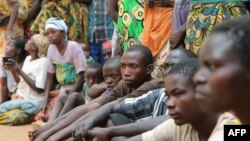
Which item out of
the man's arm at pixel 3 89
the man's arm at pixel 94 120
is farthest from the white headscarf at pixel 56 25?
the man's arm at pixel 94 120

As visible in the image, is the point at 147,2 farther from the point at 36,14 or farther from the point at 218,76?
the point at 36,14

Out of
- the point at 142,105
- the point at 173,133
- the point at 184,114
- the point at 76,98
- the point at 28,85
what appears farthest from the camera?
the point at 28,85

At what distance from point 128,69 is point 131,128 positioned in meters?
0.65

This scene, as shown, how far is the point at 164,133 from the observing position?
2.13 m

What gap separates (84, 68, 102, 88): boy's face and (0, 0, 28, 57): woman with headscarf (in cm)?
199

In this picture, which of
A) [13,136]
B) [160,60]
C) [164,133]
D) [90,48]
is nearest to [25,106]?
[13,136]

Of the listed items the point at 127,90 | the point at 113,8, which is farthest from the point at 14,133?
the point at 127,90

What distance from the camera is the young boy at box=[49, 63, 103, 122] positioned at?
3920 millimetres

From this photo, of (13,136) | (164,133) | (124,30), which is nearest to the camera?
(164,133)

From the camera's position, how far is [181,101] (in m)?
2.04

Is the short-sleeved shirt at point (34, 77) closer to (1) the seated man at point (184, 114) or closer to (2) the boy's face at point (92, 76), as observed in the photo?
(2) the boy's face at point (92, 76)

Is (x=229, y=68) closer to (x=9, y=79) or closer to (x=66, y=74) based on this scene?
(x=66, y=74)

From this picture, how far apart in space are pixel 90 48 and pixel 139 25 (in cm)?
175

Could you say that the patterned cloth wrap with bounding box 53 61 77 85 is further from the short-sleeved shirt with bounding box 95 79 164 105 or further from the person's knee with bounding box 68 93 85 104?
the short-sleeved shirt with bounding box 95 79 164 105
